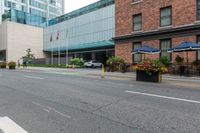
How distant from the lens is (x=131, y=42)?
27.6 meters

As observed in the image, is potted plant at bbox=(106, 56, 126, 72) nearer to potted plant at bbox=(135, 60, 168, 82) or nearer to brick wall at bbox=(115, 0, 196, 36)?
brick wall at bbox=(115, 0, 196, 36)

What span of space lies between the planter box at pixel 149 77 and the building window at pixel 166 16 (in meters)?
10.1

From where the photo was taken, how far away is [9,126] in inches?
209

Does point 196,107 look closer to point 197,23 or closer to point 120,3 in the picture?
point 197,23

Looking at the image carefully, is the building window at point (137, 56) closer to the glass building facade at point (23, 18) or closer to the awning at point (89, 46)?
the awning at point (89, 46)

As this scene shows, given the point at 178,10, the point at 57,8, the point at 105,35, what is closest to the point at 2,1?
the point at 57,8

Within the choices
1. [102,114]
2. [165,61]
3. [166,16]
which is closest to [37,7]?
[166,16]

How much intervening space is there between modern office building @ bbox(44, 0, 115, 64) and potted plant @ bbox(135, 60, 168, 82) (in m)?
31.0

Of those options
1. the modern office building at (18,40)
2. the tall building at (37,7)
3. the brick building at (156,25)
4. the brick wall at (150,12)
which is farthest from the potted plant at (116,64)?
the tall building at (37,7)

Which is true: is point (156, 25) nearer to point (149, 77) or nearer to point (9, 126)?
point (149, 77)

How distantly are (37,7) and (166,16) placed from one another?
88.5 metres

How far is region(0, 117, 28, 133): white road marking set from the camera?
5.00m

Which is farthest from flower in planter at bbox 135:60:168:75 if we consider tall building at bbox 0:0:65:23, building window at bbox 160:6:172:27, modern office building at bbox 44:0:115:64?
tall building at bbox 0:0:65:23

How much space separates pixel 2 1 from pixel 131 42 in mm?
81726
